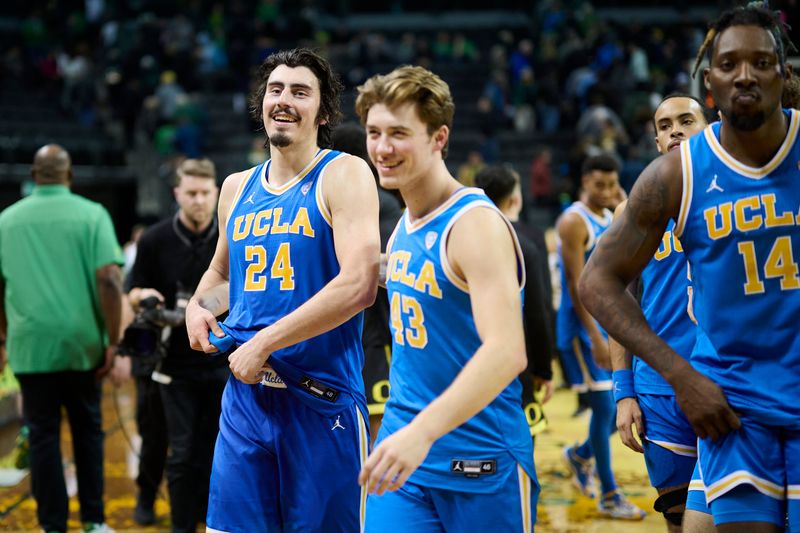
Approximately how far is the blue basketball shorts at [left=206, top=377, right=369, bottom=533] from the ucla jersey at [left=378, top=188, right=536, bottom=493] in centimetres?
69

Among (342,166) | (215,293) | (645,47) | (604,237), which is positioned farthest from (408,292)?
(645,47)

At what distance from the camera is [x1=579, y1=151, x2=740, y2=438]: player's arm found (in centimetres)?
286

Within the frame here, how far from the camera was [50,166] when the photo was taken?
617cm

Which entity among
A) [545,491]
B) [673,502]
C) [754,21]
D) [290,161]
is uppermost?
[754,21]

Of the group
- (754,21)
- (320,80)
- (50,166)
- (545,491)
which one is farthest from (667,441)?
(50,166)

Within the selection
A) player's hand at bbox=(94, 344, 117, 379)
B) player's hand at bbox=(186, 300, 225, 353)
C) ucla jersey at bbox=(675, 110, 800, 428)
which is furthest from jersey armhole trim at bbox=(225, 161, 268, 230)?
player's hand at bbox=(94, 344, 117, 379)

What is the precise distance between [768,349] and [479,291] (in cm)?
82

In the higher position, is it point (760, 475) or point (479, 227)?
point (479, 227)

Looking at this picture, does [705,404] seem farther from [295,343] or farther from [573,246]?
[573,246]

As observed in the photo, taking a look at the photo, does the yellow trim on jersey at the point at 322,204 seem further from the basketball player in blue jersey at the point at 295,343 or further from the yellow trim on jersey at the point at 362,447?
the yellow trim on jersey at the point at 362,447

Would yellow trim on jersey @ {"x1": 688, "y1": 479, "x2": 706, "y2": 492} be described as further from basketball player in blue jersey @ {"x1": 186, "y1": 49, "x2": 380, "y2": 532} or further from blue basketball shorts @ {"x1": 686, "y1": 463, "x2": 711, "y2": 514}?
basketball player in blue jersey @ {"x1": 186, "y1": 49, "x2": 380, "y2": 532}

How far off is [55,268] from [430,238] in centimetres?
386

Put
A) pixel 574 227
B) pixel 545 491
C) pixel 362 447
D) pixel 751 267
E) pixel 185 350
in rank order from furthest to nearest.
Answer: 1. pixel 545 491
2. pixel 574 227
3. pixel 185 350
4. pixel 362 447
5. pixel 751 267

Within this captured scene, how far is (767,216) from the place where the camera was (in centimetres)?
282
